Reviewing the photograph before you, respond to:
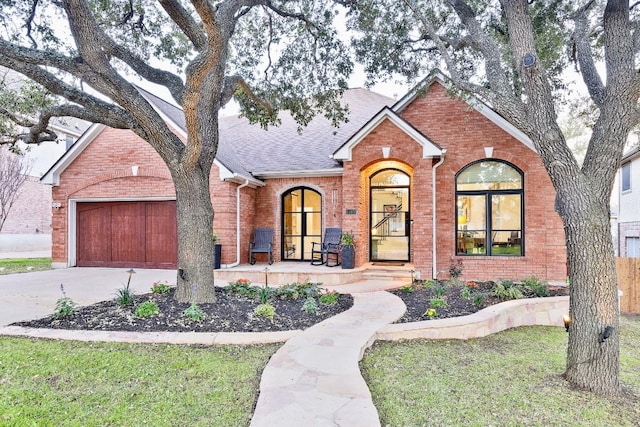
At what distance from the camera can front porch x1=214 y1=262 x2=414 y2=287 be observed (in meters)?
8.76

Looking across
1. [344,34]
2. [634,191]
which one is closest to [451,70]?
[344,34]

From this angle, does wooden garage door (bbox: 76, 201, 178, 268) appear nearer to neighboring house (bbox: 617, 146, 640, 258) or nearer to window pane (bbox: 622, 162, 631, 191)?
neighboring house (bbox: 617, 146, 640, 258)

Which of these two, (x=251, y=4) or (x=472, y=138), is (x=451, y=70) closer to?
(x=251, y=4)

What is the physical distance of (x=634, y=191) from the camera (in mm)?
12531

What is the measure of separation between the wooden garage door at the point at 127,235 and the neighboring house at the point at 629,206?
1479 cm

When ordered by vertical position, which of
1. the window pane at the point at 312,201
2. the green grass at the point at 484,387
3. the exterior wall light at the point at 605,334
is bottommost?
the green grass at the point at 484,387

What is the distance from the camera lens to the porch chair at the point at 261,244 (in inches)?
432

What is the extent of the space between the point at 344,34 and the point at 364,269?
18.5 feet

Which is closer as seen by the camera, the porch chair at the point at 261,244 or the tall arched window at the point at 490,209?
the tall arched window at the point at 490,209

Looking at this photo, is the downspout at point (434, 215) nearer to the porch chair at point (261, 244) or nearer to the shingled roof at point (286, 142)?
the shingled roof at point (286, 142)

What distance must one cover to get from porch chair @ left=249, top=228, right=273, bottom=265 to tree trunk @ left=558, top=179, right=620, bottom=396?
27.4 ft

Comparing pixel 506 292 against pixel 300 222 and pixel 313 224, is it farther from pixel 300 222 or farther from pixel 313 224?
pixel 300 222

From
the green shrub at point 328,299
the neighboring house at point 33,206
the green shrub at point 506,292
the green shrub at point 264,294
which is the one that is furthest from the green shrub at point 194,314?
the neighboring house at point 33,206

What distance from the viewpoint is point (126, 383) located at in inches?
135
